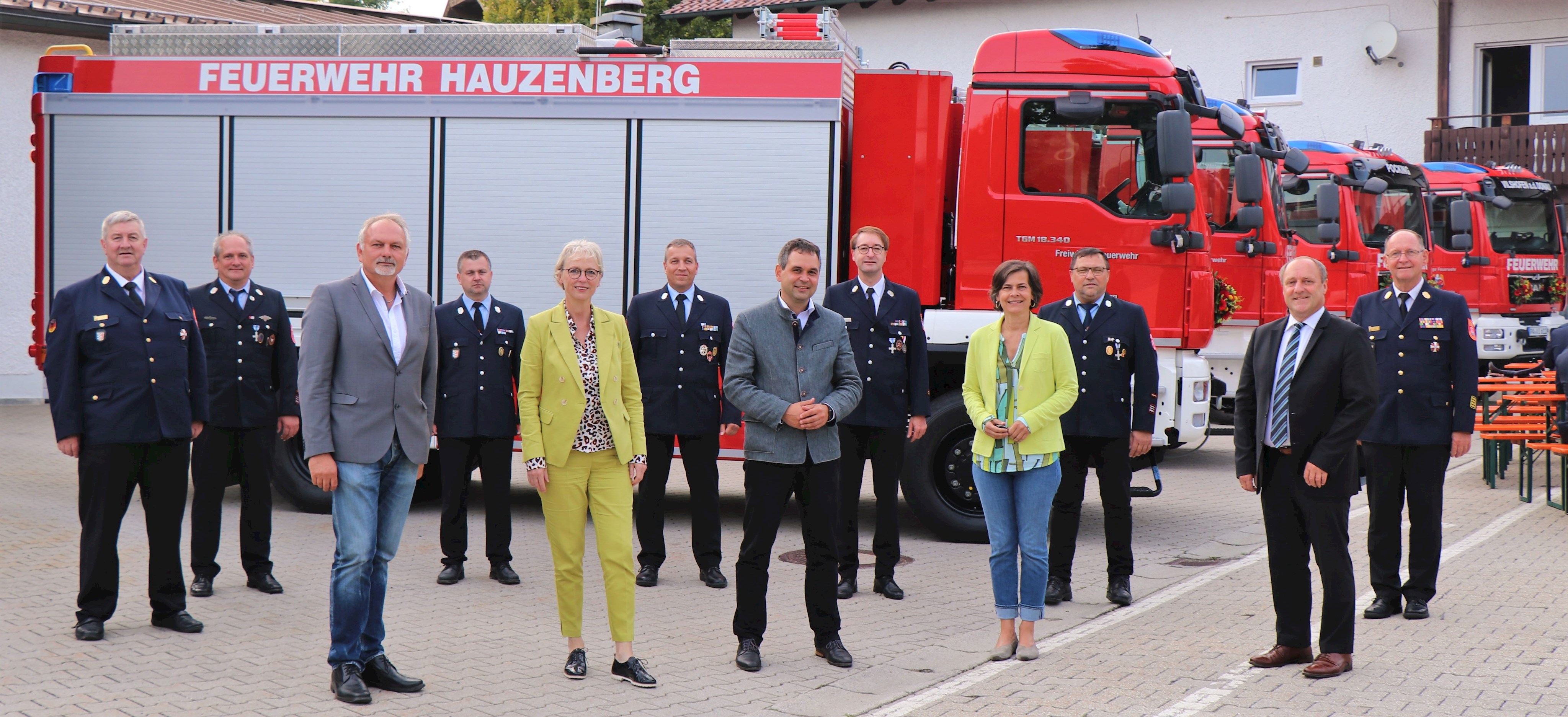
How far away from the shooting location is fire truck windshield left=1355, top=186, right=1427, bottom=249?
51.7 feet

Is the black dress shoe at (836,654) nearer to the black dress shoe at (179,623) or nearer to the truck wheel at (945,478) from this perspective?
the truck wheel at (945,478)

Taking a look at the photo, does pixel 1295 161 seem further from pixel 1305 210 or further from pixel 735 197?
pixel 735 197

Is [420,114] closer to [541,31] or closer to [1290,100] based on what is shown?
[541,31]

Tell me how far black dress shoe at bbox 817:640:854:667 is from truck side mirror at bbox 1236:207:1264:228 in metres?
6.03

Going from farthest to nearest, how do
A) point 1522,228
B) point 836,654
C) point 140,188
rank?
point 1522,228
point 140,188
point 836,654

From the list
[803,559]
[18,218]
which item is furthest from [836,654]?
[18,218]

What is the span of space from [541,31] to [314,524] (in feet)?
11.8

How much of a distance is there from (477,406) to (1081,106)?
3.97 metres

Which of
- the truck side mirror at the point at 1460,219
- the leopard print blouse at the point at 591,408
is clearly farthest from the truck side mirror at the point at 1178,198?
the truck side mirror at the point at 1460,219

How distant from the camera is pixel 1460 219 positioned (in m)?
17.3

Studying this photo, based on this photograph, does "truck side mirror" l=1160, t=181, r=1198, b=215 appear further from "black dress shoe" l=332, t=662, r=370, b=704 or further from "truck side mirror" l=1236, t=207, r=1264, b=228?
"black dress shoe" l=332, t=662, r=370, b=704

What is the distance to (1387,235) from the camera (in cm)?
1628

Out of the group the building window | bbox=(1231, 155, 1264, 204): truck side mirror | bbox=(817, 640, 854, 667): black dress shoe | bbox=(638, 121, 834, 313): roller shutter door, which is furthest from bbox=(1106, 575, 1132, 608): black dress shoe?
the building window

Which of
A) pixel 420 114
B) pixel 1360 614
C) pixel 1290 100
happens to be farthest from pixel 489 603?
pixel 1290 100
